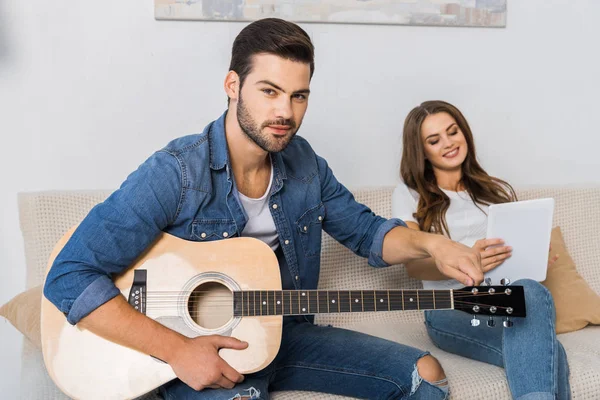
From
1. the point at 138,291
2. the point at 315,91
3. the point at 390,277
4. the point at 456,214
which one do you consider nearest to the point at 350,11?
the point at 315,91

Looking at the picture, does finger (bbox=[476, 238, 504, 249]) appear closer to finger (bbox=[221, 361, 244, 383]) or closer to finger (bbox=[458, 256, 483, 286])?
finger (bbox=[458, 256, 483, 286])

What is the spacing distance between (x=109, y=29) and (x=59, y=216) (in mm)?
695

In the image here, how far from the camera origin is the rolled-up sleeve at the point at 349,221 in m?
1.80

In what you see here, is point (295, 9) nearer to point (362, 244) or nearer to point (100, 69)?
point (100, 69)

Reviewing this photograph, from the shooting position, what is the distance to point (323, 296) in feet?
4.92

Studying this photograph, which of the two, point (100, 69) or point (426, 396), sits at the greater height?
point (100, 69)

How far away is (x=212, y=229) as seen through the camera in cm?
158

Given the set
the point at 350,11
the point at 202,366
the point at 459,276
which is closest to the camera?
the point at 202,366

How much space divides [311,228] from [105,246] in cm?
57

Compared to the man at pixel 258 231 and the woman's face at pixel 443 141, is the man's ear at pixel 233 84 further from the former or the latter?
the woman's face at pixel 443 141

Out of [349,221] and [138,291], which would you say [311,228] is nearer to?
[349,221]

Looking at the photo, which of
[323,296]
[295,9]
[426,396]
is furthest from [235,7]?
[426,396]

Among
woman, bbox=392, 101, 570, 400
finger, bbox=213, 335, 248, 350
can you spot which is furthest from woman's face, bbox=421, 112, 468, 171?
finger, bbox=213, 335, 248, 350

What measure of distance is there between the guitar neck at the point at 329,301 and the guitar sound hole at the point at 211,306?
40 millimetres
